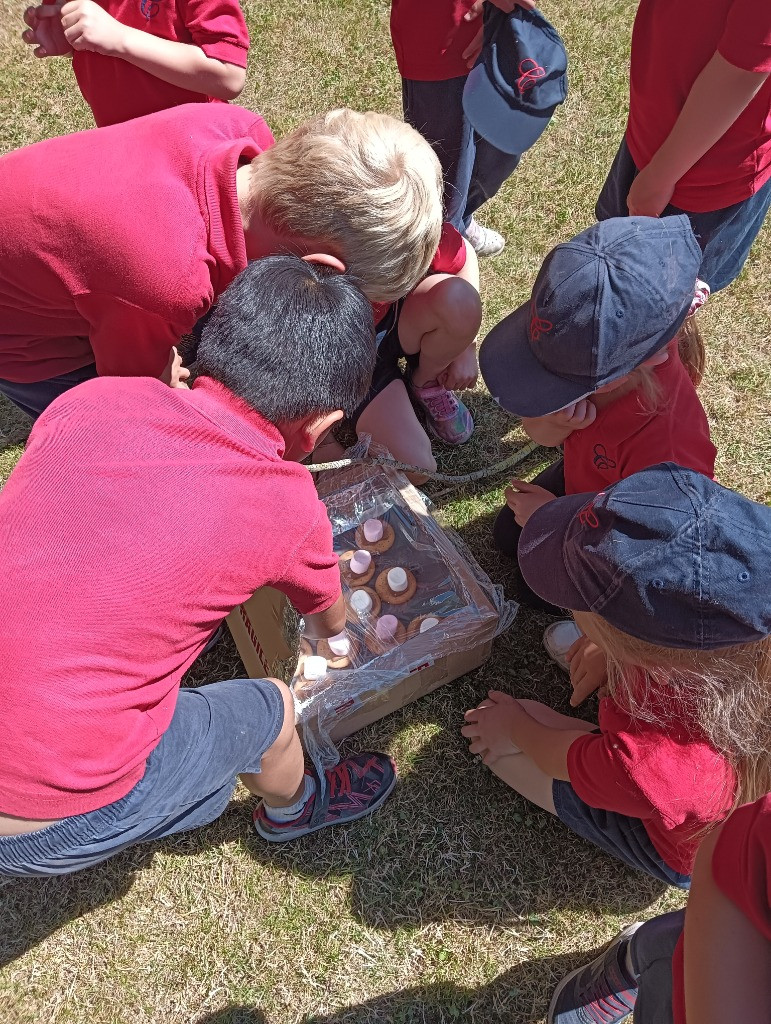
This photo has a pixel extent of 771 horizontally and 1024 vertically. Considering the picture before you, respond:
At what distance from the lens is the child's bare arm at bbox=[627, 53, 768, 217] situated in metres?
1.65

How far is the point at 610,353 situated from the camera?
5.43 ft

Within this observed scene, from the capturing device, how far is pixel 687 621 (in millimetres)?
1402

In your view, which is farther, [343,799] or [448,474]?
[448,474]

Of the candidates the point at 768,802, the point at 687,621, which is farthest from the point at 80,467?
the point at 768,802

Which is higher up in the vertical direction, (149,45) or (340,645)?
(149,45)

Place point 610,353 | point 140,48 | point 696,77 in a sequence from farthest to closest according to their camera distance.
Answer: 1. point 140,48
2. point 696,77
3. point 610,353

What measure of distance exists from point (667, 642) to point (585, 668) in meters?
0.70

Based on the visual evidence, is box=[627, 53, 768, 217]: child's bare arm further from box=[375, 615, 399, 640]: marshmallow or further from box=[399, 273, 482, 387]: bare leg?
box=[375, 615, 399, 640]: marshmallow

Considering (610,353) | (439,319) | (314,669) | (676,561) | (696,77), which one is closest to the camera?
(676,561)

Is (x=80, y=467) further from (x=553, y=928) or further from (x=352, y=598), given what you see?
(x=553, y=928)

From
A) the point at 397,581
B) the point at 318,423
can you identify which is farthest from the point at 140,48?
the point at 397,581

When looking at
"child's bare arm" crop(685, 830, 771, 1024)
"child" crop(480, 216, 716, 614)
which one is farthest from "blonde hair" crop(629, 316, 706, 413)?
"child's bare arm" crop(685, 830, 771, 1024)

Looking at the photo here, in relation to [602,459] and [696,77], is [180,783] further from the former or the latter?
[696,77]

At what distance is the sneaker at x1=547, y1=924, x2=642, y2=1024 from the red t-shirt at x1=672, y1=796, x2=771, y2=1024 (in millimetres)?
758
